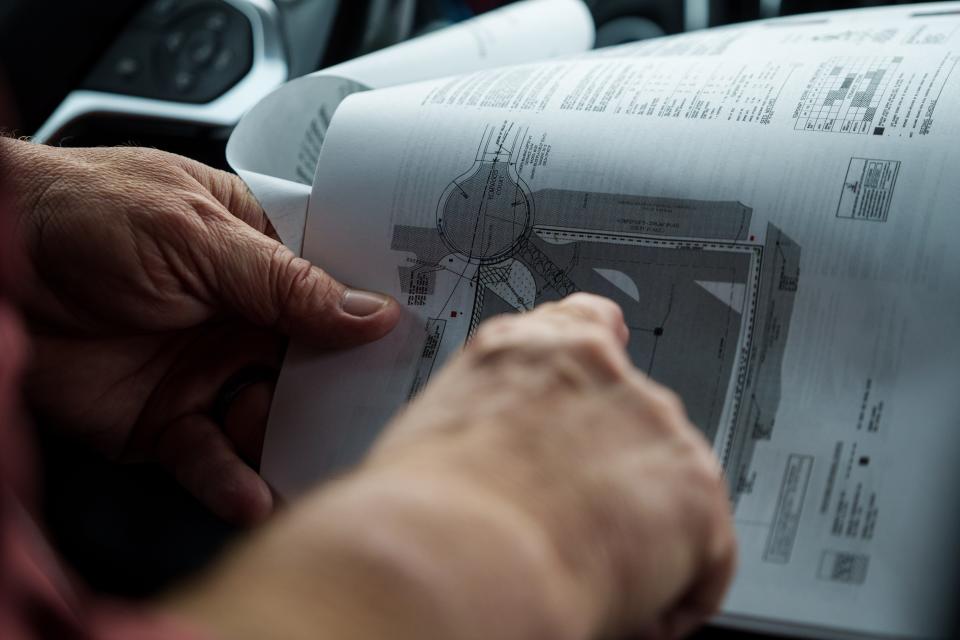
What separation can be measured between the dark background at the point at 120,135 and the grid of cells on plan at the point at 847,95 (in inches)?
11.5

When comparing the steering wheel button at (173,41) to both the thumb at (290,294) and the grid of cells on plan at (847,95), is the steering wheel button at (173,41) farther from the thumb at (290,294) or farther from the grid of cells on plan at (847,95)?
the grid of cells on plan at (847,95)

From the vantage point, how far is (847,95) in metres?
0.61

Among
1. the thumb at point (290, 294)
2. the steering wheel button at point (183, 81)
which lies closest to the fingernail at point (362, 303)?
the thumb at point (290, 294)

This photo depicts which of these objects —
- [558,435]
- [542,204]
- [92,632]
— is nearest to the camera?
[92,632]

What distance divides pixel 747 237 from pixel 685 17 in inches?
17.0

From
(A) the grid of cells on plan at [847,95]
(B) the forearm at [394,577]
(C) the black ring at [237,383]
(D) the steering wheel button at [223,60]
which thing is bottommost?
(C) the black ring at [237,383]

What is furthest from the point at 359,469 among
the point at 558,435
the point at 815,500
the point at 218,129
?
the point at 218,129

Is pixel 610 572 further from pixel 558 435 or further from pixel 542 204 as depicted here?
pixel 542 204

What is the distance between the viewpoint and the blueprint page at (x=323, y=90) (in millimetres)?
682

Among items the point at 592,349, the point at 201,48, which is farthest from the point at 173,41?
the point at 592,349

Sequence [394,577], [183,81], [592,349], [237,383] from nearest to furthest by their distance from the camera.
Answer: [394,577] < [592,349] < [237,383] < [183,81]

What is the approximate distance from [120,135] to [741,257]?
61 centimetres

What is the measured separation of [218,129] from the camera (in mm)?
860

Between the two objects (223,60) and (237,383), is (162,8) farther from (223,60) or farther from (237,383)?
(237,383)
